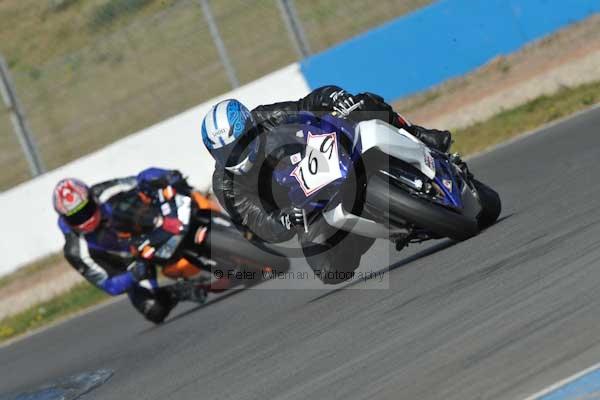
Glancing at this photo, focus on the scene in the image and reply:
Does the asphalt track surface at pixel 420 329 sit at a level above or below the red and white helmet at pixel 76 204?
below

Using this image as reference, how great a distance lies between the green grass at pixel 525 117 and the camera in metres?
12.6

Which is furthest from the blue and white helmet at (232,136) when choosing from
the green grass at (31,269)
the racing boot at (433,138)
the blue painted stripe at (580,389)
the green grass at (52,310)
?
the green grass at (31,269)

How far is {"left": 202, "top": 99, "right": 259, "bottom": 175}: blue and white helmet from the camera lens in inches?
292

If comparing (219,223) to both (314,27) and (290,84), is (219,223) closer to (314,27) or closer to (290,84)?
(290,84)

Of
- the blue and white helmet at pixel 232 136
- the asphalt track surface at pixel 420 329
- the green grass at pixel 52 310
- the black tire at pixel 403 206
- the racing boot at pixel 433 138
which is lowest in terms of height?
the green grass at pixel 52 310

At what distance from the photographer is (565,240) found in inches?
266

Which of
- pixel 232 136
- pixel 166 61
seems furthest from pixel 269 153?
pixel 166 61

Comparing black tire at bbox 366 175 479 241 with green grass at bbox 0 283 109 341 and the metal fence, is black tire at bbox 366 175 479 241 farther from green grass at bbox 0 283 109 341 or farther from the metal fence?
the metal fence

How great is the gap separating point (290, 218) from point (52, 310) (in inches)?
261

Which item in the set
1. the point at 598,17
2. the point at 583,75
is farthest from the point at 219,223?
the point at 598,17

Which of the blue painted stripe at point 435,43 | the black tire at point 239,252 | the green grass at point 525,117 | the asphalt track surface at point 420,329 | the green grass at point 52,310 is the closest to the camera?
the asphalt track surface at point 420,329

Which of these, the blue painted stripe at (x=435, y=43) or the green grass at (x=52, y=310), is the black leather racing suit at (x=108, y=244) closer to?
the green grass at (x=52, y=310)

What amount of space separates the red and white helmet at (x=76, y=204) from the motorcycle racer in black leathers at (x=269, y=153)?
273cm

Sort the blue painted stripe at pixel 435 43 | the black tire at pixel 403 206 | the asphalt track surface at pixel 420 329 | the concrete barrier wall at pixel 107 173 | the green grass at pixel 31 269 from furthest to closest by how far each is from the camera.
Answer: the concrete barrier wall at pixel 107 173, the green grass at pixel 31 269, the blue painted stripe at pixel 435 43, the black tire at pixel 403 206, the asphalt track surface at pixel 420 329
